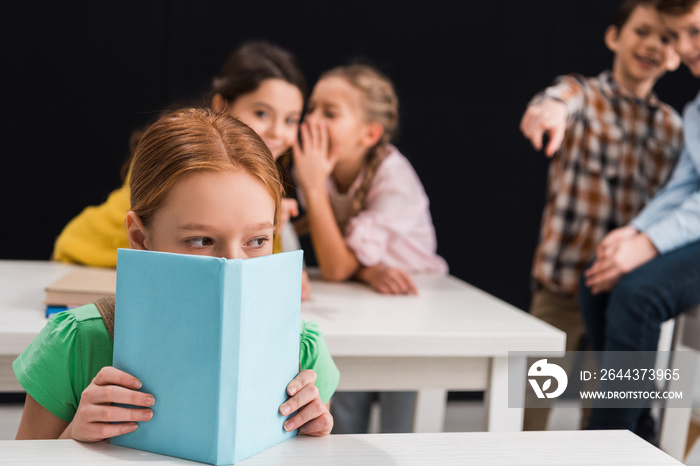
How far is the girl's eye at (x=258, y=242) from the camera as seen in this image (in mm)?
752

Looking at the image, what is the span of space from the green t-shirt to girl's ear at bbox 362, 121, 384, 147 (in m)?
1.14

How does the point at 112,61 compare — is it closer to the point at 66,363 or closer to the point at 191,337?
the point at 66,363

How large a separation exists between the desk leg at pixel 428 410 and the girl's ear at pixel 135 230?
102 cm

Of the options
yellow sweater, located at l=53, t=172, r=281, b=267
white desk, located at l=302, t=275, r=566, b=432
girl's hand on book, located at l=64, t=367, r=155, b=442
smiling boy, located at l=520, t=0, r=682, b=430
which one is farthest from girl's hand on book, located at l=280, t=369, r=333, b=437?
smiling boy, located at l=520, t=0, r=682, b=430

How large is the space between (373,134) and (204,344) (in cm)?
134

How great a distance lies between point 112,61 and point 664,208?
1.72 meters

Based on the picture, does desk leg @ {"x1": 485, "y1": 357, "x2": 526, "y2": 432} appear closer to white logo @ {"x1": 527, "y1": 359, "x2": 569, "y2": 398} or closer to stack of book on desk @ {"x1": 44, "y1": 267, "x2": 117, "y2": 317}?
white logo @ {"x1": 527, "y1": 359, "x2": 569, "y2": 398}

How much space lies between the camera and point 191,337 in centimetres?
54

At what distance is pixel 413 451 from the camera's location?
61 cm

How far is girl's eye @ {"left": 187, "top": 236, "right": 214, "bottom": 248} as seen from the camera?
2.38 ft

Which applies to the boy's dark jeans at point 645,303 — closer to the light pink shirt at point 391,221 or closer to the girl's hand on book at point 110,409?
the light pink shirt at point 391,221

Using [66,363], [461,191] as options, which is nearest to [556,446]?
[66,363]

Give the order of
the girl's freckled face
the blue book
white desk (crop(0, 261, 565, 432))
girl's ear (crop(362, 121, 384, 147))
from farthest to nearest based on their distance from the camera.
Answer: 1. girl's ear (crop(362, 121, 384, 147))
2. white desk (crop(0, 261, 565, 432))
3. the girl's freckled face
4. the blue book

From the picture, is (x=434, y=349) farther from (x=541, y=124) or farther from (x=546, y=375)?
(x=541, y=124)
